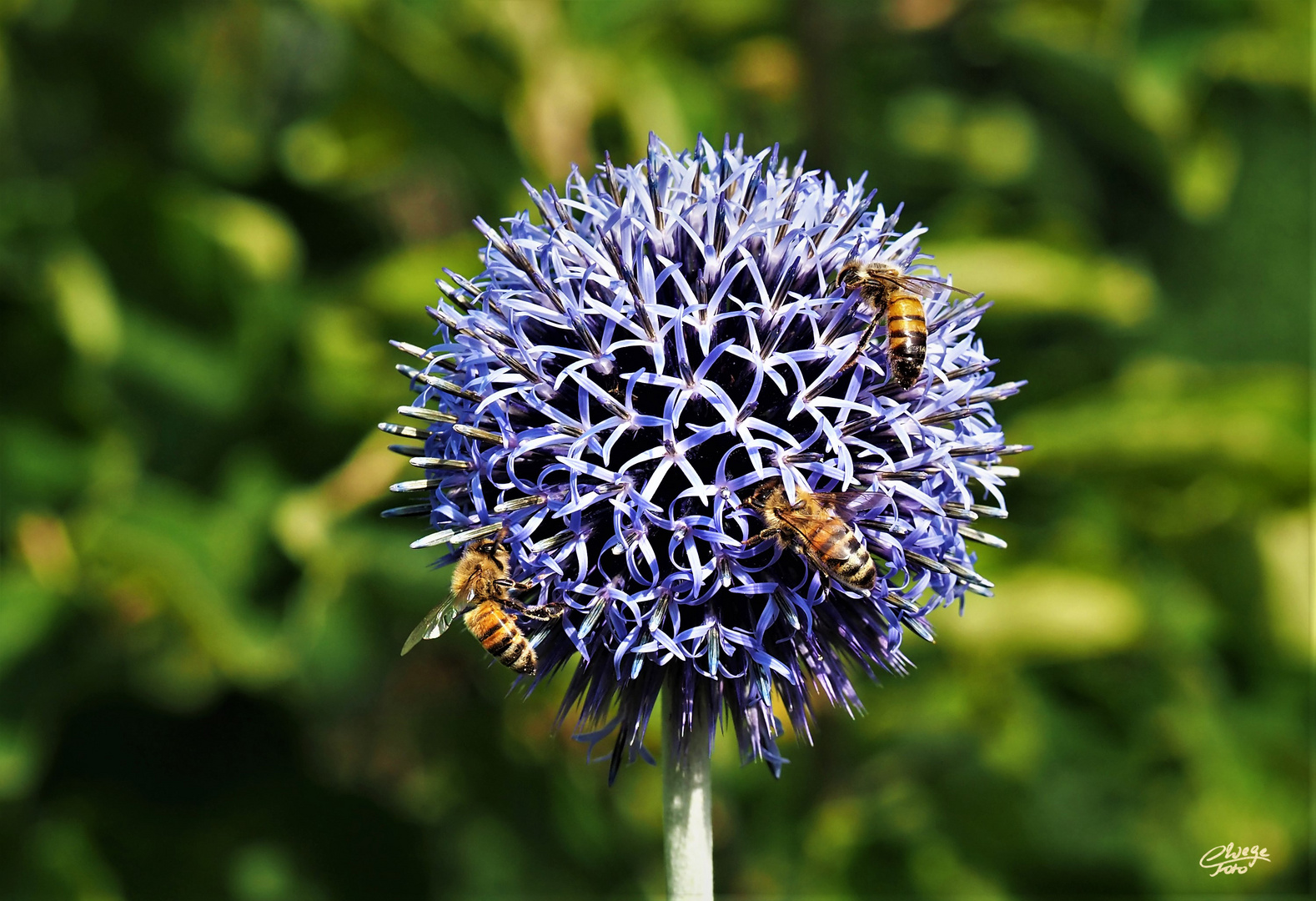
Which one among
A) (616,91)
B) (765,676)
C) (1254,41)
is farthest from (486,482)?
(1254,41)

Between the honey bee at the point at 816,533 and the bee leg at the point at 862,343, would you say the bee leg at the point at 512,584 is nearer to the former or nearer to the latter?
the honey bee at the point at 816,533

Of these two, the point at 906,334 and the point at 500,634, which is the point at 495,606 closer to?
the point at 500,634

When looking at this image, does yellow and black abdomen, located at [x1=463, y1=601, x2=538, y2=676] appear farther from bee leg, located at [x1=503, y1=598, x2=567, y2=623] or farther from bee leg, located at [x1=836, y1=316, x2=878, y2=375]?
bee leg, located at [x1=836, y1=316, x2=878, y2=375]

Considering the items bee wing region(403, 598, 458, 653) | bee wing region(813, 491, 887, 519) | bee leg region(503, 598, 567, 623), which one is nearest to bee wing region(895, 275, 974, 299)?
bee wing region(813, 491, 887, 519)

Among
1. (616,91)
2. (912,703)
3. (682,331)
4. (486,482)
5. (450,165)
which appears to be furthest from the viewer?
(450,165)

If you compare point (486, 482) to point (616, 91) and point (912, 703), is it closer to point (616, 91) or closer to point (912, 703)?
point (616, 91)

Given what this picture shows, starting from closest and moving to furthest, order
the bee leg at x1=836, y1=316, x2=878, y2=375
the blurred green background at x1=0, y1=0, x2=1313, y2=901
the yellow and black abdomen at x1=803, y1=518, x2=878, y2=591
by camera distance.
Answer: the yellow and black abdomen at x1=803, y1=518, x2=878, y2=591
the bee leg at x1=836, y1=316, x2=878, y2=375
the blurred green background at x1=0, y1=0, x2=1313, y2=901
